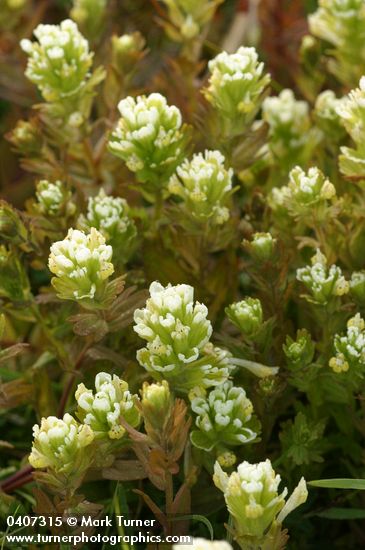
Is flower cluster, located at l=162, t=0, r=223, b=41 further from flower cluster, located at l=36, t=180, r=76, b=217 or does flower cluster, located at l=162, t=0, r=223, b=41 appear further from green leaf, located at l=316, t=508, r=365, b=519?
green leaf, located at l=316, t=508, r=365, b=519

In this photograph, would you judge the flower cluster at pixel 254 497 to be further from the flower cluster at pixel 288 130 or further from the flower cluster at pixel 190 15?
the flower cluster at pixel 190 15

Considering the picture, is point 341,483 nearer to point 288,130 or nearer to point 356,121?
point 356,121

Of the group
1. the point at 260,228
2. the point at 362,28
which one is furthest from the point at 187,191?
the point at 362,28

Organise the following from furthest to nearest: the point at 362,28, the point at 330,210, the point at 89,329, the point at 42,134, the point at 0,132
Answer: the point at 0,132 < the point at 362,28 < the point at 42,134 < the point at 330,210 < the point at 89,329

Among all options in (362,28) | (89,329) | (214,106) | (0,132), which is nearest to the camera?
(89,329)

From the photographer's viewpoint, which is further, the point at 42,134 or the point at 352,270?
the point at 42,134

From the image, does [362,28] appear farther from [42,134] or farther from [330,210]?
[42,134]

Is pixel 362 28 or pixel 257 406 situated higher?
pixel 362 28
